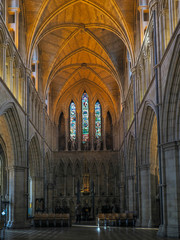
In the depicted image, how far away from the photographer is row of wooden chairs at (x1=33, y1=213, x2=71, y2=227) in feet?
86.3

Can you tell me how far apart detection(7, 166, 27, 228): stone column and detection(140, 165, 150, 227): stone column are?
26.9 ft

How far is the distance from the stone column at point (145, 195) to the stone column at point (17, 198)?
323 inches

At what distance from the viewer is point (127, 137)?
1334 inches

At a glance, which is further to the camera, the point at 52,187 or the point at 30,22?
the point at 52,187

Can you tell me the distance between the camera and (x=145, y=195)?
81.3ft

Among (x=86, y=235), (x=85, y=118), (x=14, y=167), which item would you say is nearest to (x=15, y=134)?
(x=14, y=167)

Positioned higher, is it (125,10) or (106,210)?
(125,10)

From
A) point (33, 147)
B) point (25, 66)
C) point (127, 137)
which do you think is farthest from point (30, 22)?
point (127, 137)

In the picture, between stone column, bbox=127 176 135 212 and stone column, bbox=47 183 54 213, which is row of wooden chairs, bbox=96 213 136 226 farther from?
stone column, bbox=47 183 54 213

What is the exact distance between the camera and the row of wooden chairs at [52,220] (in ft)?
86.3

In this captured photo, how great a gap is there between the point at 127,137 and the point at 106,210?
1058cm

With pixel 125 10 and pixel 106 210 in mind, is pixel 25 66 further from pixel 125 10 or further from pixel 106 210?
pixel 106 210

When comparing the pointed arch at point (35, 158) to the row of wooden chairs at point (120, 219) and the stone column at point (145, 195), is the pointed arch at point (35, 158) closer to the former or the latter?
the row of wooden chairs at point (120, 219)

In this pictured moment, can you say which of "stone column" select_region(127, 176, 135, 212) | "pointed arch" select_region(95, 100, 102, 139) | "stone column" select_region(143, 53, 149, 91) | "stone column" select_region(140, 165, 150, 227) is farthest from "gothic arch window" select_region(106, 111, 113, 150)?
"stone column" select_region(143, 53, 149, 91)
